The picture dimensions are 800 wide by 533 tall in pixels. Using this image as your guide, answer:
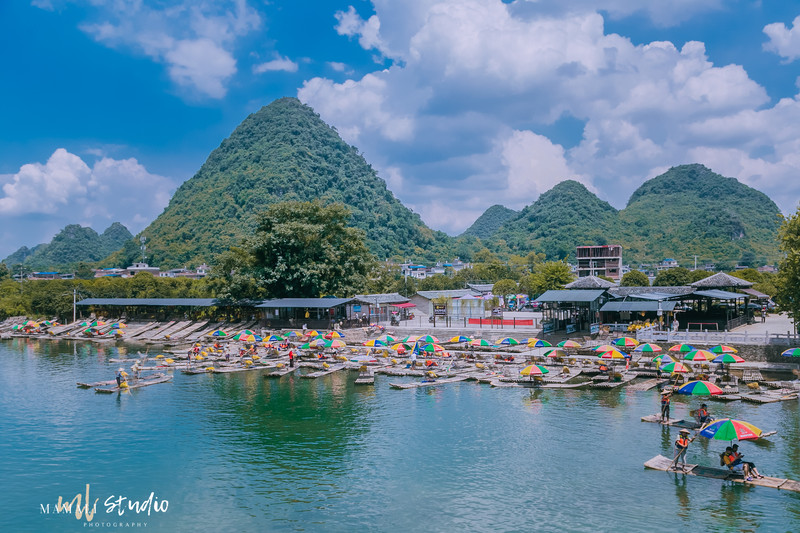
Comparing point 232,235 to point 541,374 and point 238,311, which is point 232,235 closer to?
point 238,311

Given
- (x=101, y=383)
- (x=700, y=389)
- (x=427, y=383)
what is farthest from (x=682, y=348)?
(x=101, y=383)

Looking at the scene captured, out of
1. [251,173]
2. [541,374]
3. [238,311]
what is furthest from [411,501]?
[251,173]

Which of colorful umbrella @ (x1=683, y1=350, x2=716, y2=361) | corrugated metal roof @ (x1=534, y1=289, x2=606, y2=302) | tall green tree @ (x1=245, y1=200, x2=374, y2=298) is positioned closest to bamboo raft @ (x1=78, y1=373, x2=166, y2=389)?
tall green tree @ (x1=245, y1=200, x2=374, y2=298)

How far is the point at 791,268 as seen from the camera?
36.5 metres

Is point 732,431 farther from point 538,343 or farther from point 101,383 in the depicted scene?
point 101,383

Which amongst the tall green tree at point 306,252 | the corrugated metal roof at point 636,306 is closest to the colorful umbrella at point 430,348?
the corrugated metal roof at point 636,306

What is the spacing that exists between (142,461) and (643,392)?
83.2 ft

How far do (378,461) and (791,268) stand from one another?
29991 millimetres

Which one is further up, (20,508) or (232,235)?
(232,235)

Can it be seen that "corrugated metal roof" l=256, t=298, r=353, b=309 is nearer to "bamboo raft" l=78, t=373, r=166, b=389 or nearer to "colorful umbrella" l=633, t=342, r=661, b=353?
"bamboo raft" l=78, t=373, r=166, b=389

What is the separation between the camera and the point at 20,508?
63.7 ft

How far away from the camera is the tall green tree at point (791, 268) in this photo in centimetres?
3625

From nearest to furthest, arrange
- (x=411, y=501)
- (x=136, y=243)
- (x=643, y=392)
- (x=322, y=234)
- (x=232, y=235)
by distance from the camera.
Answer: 1. (x=411, y=501)
2. (x=643, y=392)
3. (x=322, y=234)
4. (x=232, y=235)
5. (x=136, y=243)

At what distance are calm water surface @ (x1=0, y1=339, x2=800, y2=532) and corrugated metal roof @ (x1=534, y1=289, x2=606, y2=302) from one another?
49.3ft
